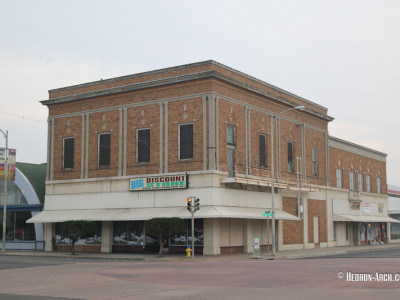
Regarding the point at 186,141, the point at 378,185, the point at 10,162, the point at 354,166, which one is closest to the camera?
the point at 186,141

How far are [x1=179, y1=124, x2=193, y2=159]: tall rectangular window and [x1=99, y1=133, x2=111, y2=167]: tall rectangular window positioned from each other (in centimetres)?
635

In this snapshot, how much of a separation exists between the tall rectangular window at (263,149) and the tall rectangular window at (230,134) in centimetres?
396

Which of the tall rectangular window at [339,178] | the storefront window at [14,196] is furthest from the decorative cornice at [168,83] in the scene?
the tall rectangular window at [339,178]

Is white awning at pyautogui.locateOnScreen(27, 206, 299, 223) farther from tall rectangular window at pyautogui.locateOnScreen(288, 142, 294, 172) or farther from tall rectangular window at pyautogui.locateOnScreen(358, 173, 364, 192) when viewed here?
tall rectangular window at pyautogui.locateOnScreen(358, 173, 364, 192)

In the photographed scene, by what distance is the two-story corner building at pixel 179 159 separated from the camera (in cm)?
3650

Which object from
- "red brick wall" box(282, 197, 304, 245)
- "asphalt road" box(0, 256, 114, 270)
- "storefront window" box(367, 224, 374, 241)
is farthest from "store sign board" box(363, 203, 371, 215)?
"asphalt road" box(0, 256, 114, 270)

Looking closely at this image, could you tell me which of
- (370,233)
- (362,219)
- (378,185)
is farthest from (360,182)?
(362,219)

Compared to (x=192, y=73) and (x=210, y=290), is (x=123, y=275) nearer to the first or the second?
(x=210, y=290)

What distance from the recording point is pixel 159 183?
37531 mm

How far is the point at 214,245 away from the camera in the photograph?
3538 cm

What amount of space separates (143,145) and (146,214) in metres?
5.21

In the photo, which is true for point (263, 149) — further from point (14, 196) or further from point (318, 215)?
point (14, 196)

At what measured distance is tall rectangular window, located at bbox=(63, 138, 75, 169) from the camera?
42866 millimetres

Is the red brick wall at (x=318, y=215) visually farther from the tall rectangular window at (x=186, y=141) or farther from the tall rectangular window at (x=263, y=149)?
the tall rectangular window at (x=186, y=141)
